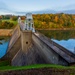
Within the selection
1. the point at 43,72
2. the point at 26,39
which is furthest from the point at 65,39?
the point at 43,72

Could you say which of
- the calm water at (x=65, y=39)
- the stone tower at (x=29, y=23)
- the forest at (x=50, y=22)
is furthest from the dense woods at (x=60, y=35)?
the stone tower at (x=29, y=23)

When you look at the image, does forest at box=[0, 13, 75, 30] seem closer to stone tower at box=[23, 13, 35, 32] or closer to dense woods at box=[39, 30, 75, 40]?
dense woods at box=[39, 30, 75, 40]

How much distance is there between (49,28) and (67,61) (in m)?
107

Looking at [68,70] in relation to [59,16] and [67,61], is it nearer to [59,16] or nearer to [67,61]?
[67,61]

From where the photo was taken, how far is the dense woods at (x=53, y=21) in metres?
119

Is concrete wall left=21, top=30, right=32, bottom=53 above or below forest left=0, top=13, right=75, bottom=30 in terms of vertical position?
above

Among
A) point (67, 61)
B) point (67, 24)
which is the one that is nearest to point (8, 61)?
point (67, 61)

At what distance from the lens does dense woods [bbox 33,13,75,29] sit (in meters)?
119

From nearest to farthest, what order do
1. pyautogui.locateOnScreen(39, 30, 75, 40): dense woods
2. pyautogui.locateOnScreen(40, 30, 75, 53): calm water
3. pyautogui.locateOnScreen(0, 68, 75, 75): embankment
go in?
pyautogui.locateOnScreen(0, 68, 75, 75): embankment → pyautogui.locateOnScreen(40, 30, 75, 53): calm water → pyautogui.locateOnScreen(39, 30, 75, 40): dense woods

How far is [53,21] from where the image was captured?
126m

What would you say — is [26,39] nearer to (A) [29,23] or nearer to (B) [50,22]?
(A) [29,23]

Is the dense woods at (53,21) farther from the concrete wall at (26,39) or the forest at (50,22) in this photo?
the concrete wall at (26,39)

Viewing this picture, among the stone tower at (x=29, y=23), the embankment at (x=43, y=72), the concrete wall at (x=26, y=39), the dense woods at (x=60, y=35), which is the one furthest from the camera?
the dense woods at (x=60, y=35)

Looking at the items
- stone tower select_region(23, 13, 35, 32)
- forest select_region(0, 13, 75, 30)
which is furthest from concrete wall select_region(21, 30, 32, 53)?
forest select_region(0, 13, 75, 30)
